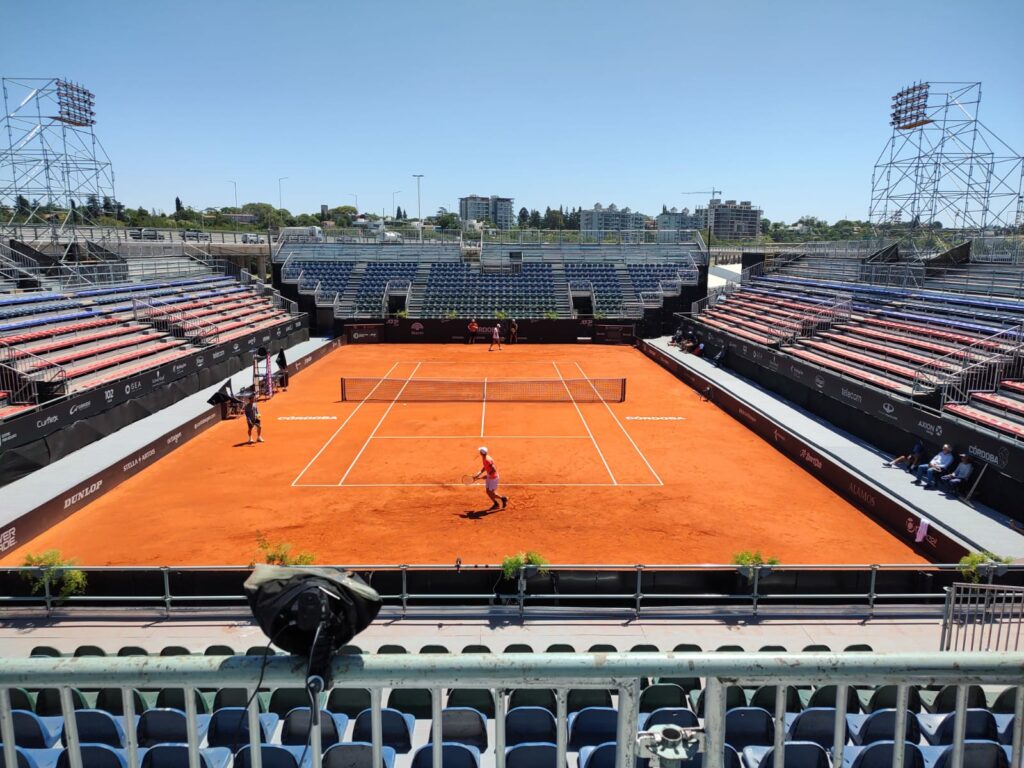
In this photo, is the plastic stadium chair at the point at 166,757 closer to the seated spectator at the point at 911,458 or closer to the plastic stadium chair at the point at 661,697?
the plastic stadium chair at the point at 661,697

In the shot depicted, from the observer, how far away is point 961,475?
1831 centimetres

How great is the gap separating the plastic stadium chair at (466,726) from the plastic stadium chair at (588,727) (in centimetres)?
97

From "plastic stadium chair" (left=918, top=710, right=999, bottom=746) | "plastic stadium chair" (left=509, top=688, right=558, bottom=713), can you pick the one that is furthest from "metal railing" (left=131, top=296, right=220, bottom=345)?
"plastic stadium chair" (left=918, top=710, right=999, bottom=746)

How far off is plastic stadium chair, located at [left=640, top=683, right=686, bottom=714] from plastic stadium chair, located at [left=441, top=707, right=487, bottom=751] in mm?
1989

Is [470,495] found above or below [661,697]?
below

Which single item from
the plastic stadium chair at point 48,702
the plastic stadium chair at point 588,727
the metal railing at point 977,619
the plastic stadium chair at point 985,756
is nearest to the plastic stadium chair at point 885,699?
the metal railing at point 977,619

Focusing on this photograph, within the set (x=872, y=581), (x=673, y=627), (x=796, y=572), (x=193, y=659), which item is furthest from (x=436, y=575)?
(x=193, y=659)

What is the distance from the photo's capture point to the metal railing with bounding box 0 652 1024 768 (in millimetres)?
2523

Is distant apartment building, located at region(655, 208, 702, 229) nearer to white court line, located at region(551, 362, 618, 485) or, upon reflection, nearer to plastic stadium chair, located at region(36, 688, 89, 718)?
white court line, located at region(551, 362, 618, 485)

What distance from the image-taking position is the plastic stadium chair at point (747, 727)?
741cm

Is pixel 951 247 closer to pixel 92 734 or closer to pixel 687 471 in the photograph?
pixel 687 471

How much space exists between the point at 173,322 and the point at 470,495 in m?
22.0

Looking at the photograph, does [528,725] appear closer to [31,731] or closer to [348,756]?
[348,756]

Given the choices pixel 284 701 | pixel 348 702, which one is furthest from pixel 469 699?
pixel 284 701
